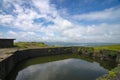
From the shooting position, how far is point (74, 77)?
22891 mm

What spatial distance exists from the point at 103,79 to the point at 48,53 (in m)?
34.4

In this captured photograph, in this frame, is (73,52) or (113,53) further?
(73,52)

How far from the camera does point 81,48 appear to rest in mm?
55656

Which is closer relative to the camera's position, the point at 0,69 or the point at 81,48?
the point at 0,69

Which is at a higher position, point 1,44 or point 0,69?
point 1,44

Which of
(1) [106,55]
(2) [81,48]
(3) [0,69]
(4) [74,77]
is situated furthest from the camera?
(2) [81,48]

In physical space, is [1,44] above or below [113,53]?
above

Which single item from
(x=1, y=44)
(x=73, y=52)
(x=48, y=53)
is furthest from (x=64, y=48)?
(x=1, y=44)

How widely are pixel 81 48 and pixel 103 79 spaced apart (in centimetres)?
4024

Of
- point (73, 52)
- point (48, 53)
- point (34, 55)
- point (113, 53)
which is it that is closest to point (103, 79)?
point (113, 53)

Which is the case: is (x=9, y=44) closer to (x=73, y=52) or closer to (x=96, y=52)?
(x=73, y=52)

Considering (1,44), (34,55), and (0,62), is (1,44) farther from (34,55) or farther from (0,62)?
(0,62)

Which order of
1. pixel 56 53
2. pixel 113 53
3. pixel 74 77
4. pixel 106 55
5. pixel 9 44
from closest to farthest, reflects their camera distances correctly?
pixel 74 77, pixel 113 53, pixel 106 55, pixel 9 44, pixel 56 53

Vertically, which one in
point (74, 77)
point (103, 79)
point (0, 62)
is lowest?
point (74, 77)
